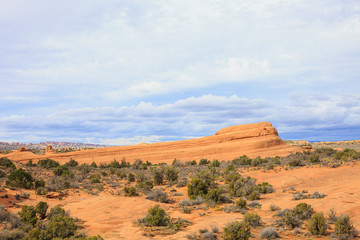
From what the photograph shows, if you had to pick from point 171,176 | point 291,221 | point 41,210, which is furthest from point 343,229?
point 171,176

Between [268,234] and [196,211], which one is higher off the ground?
[268,234]

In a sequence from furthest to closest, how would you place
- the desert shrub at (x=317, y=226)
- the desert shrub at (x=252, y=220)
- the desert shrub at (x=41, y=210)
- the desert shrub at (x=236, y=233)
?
the desert shrub at (x=41, y=210)
the desert shrub at (x=252, y=220)
the desert shrub at (x=317, y=226)
the desert shrub at (x=236, y=233)

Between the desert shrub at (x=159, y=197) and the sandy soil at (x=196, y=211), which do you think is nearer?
the sandy soil at (x=196, y=211)

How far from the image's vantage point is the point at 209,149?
150 ft

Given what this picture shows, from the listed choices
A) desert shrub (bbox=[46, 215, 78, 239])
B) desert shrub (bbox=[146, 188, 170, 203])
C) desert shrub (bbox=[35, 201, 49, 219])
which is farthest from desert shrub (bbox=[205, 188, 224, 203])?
desert shrub (bbox=[35, 201, 49, 219])

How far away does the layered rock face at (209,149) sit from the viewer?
1734 inches

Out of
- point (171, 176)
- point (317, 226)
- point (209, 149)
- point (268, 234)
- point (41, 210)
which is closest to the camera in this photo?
point (268, 234)

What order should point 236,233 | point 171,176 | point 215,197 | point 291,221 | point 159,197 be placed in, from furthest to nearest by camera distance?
point 171,176
point 159,197
point 215,197
point 291,221
point 236,233

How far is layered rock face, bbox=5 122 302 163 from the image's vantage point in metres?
44.0

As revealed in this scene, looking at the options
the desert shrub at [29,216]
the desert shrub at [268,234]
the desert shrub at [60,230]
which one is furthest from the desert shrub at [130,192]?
the desert shrub at [268,234]

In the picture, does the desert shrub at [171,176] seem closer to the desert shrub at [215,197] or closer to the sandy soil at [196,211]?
the sandy soil at [196,211]

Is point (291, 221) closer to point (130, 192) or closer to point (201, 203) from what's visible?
point (201, 203)

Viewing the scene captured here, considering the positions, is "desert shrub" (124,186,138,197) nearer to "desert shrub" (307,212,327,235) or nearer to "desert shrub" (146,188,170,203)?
"desert shrub" (146,188,170,203)

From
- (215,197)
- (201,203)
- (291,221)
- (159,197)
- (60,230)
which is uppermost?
(60,230)
